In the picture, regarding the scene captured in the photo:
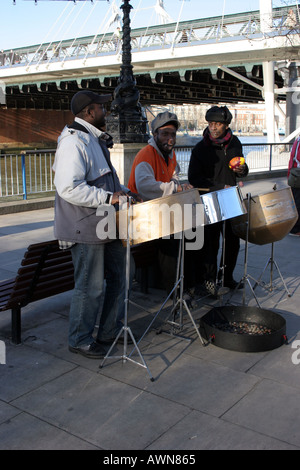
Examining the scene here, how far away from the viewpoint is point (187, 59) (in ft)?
80.7

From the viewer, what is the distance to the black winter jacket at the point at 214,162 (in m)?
4.69

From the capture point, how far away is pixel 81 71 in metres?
30.7

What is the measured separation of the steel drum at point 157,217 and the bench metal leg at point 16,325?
1.03 metres

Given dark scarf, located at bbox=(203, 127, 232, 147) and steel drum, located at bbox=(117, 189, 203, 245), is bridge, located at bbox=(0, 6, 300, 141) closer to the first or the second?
dark scarf, located at bbox=(203, 127, 232, 147)

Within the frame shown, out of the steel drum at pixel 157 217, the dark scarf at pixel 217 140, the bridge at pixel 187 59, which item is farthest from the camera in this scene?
the bridge at pixel 187 59

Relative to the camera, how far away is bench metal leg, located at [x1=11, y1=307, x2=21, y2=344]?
3617 millimetres

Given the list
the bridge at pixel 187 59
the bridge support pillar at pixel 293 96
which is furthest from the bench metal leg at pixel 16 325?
the bridge support pillar at pixel 293 96

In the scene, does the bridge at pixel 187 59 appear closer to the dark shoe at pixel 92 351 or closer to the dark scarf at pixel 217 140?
the dark scarf at pixel 217 140

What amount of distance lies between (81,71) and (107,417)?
30301mm

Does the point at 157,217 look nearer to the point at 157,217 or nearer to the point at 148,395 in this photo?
the point at 157,217

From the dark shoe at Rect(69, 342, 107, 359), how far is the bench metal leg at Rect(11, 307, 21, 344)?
47 cm

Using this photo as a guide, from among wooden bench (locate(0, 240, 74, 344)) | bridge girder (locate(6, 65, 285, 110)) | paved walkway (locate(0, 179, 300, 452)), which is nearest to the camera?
paved walkway (locate(0, 179, 300, 452))

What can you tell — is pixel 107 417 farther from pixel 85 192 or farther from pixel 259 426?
pixel 85 192

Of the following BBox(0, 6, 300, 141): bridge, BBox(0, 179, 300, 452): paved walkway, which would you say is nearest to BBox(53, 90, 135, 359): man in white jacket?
BBox(0, 179, 300, 452): paved walkway
